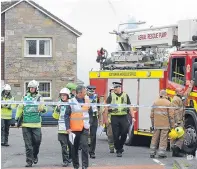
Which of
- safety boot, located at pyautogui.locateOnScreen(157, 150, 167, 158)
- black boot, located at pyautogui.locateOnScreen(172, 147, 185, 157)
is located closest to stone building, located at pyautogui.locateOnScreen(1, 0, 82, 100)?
black boot, located at pyautogui.locateOnScreen(172, 147, 185, 157)

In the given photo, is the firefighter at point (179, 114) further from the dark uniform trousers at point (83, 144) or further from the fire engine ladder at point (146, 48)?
the dark uniform trousers at point (83, 144)

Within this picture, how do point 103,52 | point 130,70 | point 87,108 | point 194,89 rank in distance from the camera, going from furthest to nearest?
1. point 103,52
2. point 130,70
3. point 194,89
4. point 87,108

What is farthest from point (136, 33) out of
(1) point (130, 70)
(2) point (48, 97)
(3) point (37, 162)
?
(2) point (48, 97)

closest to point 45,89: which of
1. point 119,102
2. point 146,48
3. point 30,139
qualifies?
point 146,48

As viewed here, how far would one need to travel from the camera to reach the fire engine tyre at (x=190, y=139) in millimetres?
14926

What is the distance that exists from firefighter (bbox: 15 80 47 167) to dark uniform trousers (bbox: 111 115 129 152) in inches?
96.0

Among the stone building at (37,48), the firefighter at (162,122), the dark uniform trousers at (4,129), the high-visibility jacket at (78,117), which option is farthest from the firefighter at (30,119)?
the stone building at (37,48)

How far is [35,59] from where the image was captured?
40.1m

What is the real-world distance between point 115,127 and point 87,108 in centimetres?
311

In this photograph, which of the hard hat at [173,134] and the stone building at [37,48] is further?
the stone building at [37,48]

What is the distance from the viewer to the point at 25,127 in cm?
1324

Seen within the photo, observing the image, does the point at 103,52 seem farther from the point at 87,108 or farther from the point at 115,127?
the point at 87,108

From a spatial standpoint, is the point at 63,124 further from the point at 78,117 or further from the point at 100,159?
the point at 100,159

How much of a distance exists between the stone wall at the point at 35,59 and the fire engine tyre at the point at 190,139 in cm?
2489
